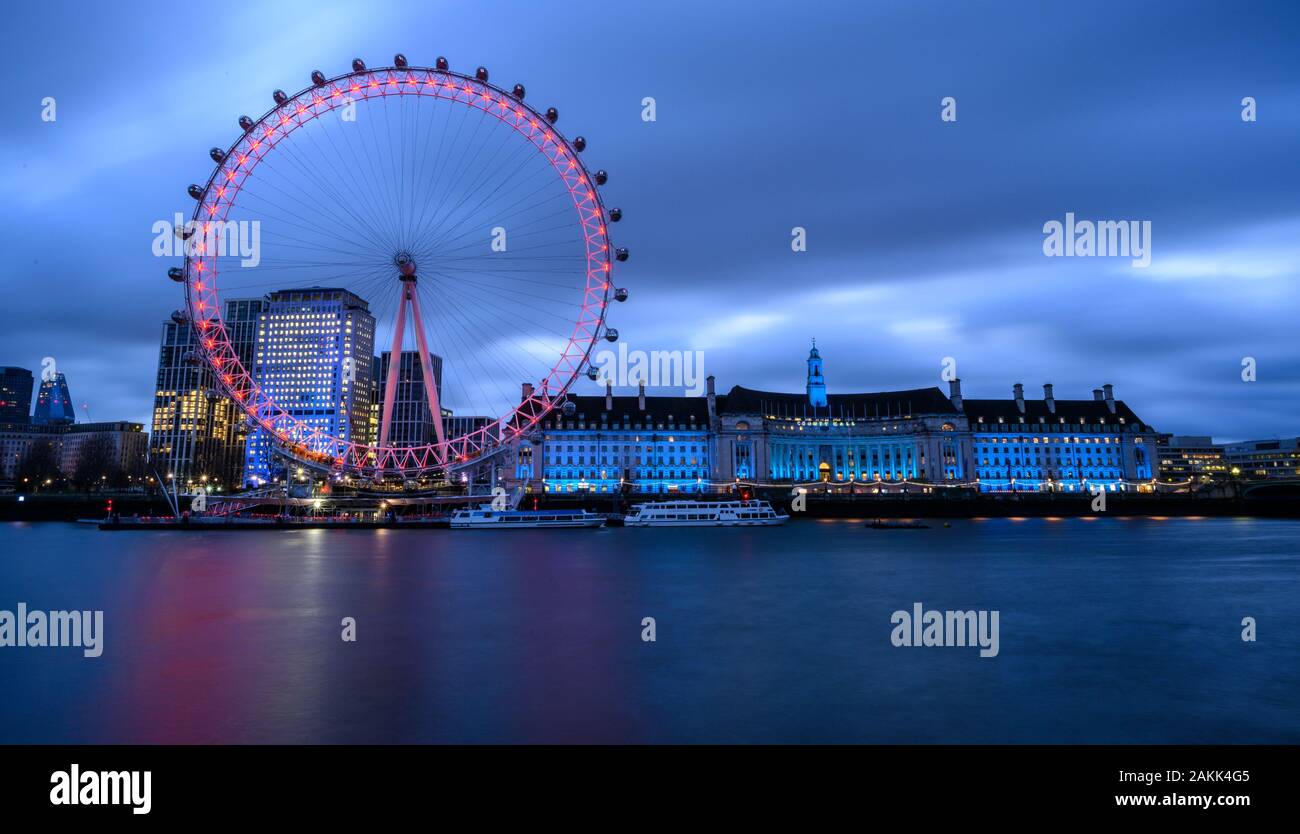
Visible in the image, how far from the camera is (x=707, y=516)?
84812 millimetres

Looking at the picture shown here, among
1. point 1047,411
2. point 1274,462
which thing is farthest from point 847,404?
point 1274,462

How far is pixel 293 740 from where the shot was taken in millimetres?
12188

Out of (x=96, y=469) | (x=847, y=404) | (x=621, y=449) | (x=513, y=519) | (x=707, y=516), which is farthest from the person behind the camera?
(x=847, y=404)

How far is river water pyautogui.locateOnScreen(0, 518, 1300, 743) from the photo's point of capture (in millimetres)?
12992

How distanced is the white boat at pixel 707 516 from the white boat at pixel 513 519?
18.6ft

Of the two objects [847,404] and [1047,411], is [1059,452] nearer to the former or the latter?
[1047,411]

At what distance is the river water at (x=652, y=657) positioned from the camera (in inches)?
512

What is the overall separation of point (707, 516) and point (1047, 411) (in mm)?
89462

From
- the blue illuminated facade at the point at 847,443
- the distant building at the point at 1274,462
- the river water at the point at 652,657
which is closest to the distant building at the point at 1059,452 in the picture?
the blue illuminated facade at the point at 847,443

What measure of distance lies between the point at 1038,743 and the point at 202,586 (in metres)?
32.0

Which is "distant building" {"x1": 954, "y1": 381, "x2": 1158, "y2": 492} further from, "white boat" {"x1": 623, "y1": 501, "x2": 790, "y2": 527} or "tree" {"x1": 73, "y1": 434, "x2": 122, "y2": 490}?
"tree" {"x1": 73, "y1": 434, "x2": 122, "y2": 490}

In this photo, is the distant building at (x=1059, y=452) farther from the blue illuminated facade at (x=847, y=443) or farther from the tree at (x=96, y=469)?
the tree at (x=96, y=469)
